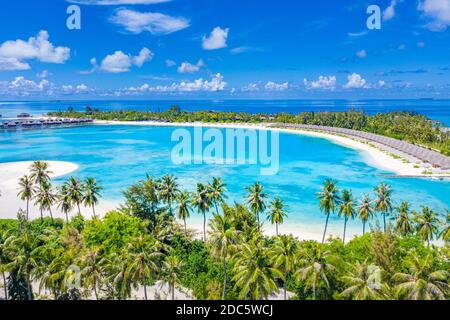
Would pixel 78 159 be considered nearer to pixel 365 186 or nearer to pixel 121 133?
pixel 121 133

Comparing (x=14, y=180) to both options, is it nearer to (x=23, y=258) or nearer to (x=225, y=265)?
(x=23, y=258)

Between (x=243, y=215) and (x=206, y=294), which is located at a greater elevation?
(x=243, y=215)

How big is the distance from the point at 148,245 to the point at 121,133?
523ft

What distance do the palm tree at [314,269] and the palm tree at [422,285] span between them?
5.17 meters

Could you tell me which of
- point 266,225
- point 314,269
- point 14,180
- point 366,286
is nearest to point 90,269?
point 314,269

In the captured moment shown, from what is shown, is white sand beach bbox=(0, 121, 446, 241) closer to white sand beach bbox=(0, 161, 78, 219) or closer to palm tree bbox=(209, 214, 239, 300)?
white sand beach bbox=(0, 161, 78, 219)

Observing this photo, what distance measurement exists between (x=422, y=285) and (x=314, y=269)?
732cm

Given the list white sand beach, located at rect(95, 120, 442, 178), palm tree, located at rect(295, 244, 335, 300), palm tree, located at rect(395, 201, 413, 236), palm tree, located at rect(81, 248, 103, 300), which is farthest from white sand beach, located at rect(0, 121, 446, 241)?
palm tree, located at rect(81, 248, 103, 300)

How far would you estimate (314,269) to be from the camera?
26516 millimetres

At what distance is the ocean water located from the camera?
6575 centimetres

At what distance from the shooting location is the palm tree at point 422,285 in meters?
22.8

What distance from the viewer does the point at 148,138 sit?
158750 mm

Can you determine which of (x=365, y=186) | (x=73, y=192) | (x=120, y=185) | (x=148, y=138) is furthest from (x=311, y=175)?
(x=148, y=138)

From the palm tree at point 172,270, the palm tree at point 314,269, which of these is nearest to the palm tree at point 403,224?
the palm tree at point 314,269
